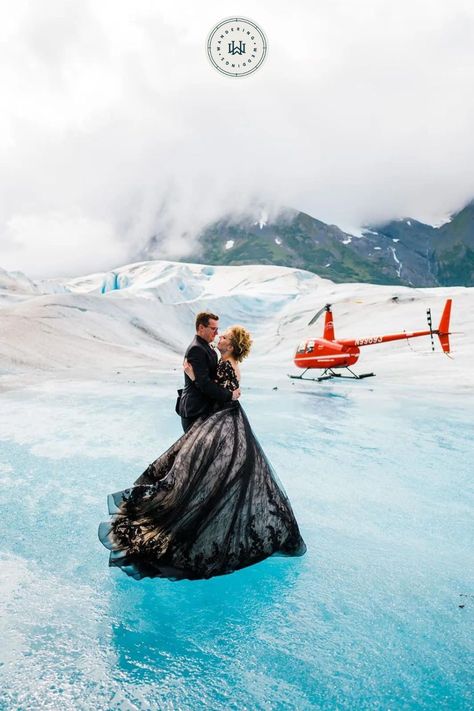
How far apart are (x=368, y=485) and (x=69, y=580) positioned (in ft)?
12.3

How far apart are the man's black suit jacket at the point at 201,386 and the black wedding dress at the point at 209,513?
115 mm

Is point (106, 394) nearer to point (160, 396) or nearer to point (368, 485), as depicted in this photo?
point (160, 396)

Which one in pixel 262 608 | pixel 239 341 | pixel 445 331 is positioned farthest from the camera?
pixel 445 331

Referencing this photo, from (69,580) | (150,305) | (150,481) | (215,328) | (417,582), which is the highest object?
(150,305)

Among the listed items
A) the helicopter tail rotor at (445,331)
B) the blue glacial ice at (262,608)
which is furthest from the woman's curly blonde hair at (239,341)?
the helicopter tail rotor at (445,331)

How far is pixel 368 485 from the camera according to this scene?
221 inches

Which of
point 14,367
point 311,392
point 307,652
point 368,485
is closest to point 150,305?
point 14,367

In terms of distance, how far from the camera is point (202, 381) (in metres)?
3.53

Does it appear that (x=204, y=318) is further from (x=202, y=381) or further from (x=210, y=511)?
(x=210, y=511)

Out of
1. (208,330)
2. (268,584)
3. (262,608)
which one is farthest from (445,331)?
(262,608)
